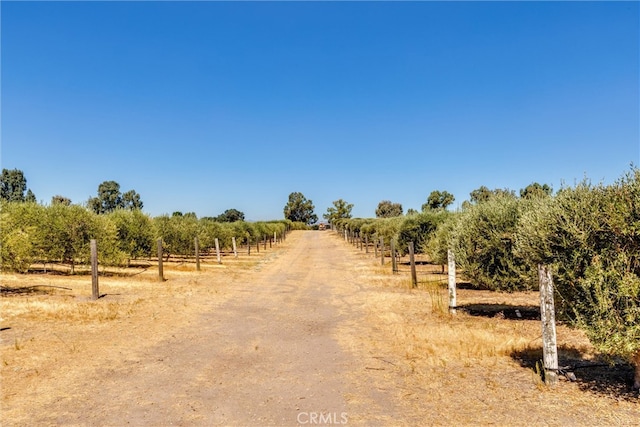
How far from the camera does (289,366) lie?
27.9 ft

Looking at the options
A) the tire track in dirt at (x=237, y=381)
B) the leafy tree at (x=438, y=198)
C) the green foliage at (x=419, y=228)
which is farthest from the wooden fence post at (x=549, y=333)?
the leafy tree at (x=438, y=198)

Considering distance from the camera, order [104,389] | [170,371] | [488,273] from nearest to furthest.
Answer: [104,389] < [170,371] < [488,273]

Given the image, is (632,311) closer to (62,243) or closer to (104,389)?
(104,389)

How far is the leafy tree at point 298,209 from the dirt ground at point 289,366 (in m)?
153

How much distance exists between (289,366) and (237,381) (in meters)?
1.30

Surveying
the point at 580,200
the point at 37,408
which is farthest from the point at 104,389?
the point at 580,200

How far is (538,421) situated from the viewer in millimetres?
5793

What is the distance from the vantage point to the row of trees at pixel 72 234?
1633 cm

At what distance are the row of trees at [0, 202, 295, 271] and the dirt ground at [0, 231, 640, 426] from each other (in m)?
2.22

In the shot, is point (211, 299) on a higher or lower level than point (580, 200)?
lower

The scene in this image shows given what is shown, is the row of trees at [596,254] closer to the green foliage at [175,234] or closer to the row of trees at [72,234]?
the row of trees at [72,234]

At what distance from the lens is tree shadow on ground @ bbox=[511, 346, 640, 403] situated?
22.2ft

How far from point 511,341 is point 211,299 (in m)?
11.8

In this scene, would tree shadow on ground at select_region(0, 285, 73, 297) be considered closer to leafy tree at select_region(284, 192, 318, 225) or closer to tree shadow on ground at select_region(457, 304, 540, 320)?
tree shadow on ground at select_region(457, 304, 540, 320)
